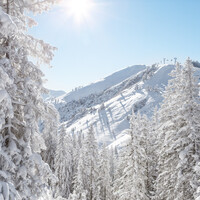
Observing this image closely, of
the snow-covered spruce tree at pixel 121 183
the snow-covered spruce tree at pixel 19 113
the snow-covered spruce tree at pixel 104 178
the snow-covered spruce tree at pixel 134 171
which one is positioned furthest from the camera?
the snow-covered spruce tree at pixel 104 178

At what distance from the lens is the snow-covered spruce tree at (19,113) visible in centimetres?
542

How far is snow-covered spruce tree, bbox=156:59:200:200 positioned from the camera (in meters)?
14.6

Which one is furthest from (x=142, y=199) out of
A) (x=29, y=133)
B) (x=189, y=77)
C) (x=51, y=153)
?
(x=51, y=153)

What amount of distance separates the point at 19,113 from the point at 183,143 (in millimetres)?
12394

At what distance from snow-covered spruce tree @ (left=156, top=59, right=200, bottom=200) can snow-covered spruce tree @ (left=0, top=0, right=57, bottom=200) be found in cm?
1122

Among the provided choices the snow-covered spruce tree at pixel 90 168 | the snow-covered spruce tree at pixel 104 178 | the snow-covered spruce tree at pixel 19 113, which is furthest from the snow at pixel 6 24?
the snow-covered spruce tree at pixel 104 178

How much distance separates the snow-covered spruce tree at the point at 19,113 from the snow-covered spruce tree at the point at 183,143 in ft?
36.8

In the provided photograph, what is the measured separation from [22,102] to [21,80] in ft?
2.28

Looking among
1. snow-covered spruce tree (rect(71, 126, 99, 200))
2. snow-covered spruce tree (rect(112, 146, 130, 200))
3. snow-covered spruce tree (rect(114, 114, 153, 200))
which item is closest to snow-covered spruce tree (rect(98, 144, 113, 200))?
snow-covered spruce tree (rect(71, 126, 99, 200))

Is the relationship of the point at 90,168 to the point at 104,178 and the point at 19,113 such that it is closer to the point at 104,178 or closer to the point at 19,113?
the point at 104,178

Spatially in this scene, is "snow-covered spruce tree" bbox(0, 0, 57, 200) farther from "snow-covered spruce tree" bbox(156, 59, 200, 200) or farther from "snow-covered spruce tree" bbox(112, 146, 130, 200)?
"snow-covered spruce tree" bbox(112, 146, 130, 200)

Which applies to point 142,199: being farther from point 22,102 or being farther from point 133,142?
point 22,102

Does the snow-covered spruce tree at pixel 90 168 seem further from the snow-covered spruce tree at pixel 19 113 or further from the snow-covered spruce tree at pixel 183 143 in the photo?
the snow-covered spruce tree at pixel 19 113

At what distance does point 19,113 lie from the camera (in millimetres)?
6668
